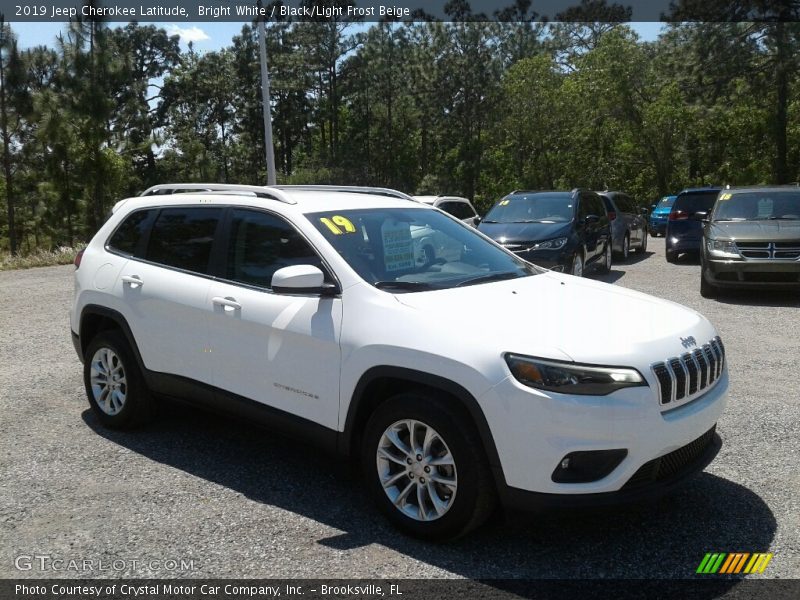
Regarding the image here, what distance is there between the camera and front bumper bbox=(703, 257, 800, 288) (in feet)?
35.1

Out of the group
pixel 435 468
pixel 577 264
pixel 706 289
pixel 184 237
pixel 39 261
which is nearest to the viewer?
pixel 435 468

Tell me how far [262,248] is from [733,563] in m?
3.01

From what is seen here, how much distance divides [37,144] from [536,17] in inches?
1606

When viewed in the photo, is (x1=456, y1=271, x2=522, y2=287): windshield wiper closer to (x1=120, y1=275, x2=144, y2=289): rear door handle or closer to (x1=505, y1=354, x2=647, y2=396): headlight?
(x1=505, y1=354, x2=647, y2=396): headlight

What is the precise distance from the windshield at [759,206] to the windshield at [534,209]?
7.85 feet

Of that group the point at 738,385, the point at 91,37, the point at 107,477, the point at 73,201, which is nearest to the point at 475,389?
the point at 107,477

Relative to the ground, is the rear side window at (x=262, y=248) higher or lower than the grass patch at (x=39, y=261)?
higher

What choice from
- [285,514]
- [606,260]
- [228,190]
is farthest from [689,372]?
[606,260]

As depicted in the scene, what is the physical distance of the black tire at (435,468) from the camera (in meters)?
3.51

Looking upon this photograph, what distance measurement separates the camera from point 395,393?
12.7ft

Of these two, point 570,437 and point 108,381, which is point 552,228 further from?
point 570,437

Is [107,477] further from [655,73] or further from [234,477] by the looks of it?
[655,73]

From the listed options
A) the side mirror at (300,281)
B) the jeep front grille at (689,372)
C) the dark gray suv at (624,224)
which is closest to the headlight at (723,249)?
the dark gray suv at (624,224)
